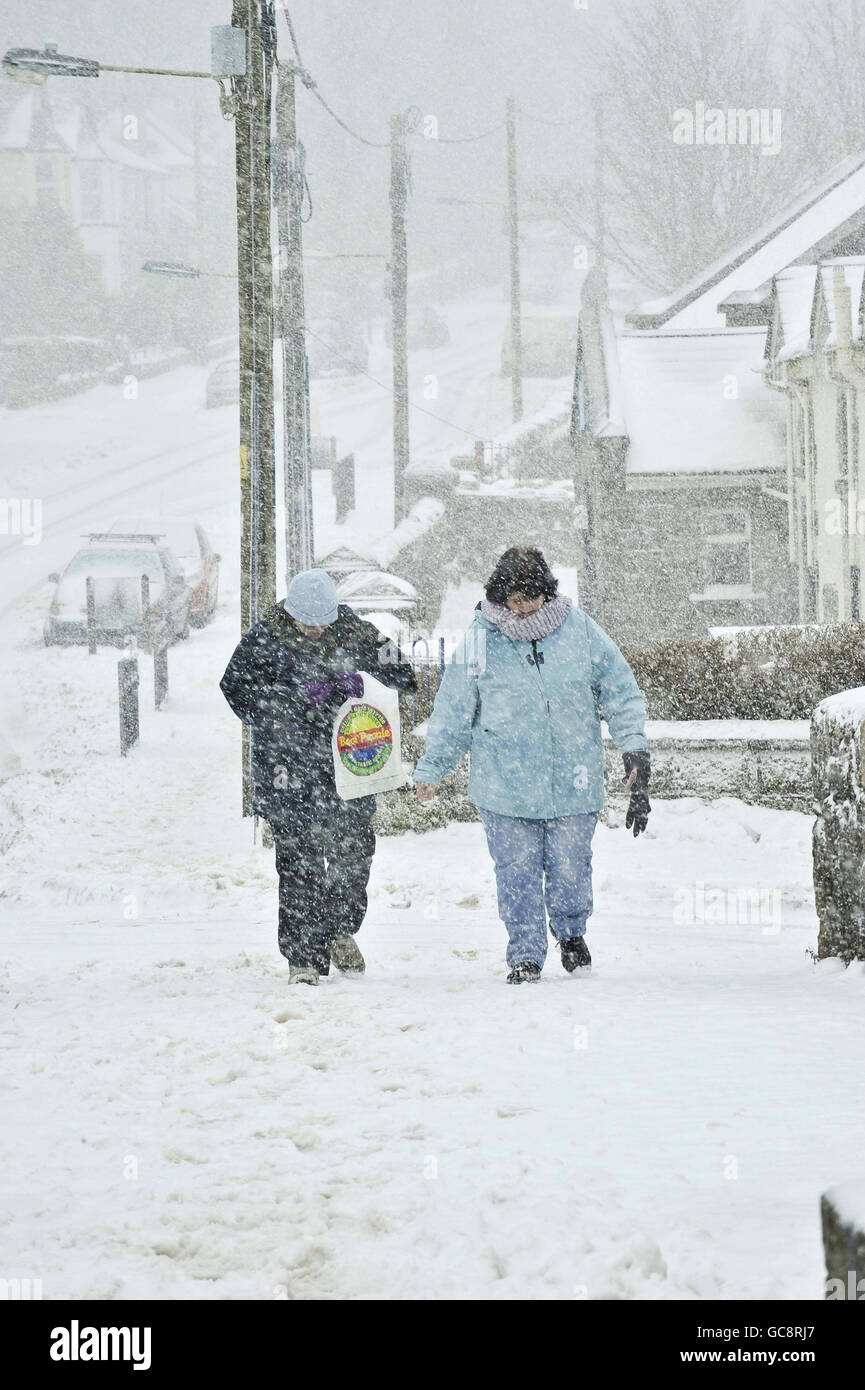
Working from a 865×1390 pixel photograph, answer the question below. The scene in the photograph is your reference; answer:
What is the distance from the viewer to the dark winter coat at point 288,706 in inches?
224

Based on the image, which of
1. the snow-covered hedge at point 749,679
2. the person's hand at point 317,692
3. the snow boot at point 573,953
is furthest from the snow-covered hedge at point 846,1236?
the snow-covered hedge at point 749,679

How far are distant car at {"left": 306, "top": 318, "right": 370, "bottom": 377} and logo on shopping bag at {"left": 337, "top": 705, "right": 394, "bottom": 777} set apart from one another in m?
51.0

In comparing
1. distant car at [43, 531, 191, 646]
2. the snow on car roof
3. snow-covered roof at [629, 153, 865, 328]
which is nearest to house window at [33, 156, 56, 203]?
snow-covered roof at [629, 153, 865, 328]

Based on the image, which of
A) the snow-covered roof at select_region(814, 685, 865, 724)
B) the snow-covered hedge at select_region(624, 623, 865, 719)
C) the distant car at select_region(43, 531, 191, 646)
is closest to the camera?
the snow-covered roof at select_region(814, 685, 865, 724)

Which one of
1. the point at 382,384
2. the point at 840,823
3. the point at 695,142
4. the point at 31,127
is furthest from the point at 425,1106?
the point at 31,127

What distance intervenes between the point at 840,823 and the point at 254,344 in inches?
247

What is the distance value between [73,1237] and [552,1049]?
1722 mm

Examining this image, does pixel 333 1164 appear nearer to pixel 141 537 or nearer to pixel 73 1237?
pixel 73 1237

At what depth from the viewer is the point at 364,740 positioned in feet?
18.9

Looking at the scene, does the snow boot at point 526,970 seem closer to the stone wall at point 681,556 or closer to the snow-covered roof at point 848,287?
the snow-covered roof at point 848,287

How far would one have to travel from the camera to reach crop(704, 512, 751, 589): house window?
19.2 metres

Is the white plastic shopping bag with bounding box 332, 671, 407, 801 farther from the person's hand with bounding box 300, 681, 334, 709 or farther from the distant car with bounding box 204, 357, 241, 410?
the distant car with bounding box 204, 357, 241, 410

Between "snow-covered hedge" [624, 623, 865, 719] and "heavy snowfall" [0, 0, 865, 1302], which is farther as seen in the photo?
"snow-covered hedge" [624, 623, 865, 719]
